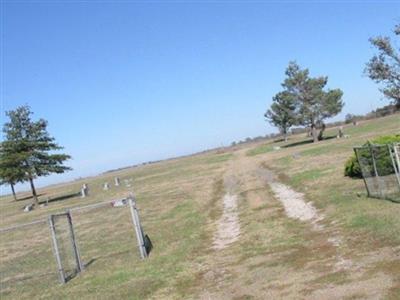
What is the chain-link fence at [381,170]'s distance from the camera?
15.5 meters

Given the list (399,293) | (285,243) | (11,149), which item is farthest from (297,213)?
(11,149)

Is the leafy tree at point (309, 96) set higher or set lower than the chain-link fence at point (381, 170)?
higher

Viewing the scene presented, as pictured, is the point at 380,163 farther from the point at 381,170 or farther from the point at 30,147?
the point at 30,147

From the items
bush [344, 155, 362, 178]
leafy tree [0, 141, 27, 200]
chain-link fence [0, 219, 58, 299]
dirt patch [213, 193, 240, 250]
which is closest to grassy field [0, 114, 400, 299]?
chain-link fence [0, 219, 58, 299]

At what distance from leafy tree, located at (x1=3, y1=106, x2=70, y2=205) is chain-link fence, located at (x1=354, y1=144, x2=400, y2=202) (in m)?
37.6

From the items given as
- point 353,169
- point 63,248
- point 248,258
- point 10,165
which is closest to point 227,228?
point 248,258

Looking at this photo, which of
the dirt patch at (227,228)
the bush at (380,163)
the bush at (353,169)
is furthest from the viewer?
the bush at (353,169)

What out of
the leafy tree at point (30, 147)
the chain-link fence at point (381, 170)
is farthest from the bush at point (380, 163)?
the leafy tree at point (30, 147)

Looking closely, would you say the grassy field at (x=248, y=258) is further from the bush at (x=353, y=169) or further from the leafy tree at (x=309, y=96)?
the leafy tree at (x=309, y=96)

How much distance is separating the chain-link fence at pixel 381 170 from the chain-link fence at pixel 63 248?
7.06 metres

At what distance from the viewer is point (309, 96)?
234 feet

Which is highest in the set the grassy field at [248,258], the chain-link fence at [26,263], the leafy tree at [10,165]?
the leafy tree at [10,165]

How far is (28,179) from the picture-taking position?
52.5 meters

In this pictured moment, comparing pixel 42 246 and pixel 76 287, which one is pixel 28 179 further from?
pixel 76 287
